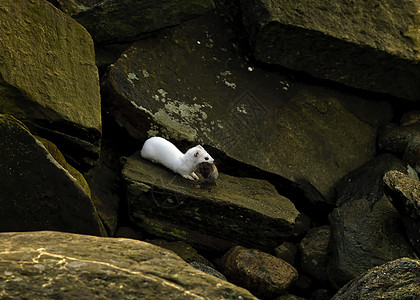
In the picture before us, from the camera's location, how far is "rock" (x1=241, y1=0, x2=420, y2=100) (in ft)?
20.9

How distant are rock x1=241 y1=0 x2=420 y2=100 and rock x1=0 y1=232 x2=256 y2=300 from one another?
13.2 feet

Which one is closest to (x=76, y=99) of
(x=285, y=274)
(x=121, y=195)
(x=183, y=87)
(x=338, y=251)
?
(x=121, y=195)

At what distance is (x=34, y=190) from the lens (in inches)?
150

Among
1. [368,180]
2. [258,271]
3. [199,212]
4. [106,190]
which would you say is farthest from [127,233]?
[368,180]

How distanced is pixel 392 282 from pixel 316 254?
181 cm

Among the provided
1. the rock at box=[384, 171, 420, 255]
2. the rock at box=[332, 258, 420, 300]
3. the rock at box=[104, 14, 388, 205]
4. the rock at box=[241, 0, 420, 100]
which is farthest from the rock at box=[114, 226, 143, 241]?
the rock at box=[241, 0, 420, 100]

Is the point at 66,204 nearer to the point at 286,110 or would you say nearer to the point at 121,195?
the point at 121,195

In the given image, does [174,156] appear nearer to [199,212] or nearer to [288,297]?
[199,212]

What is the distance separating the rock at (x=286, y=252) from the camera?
5570mm

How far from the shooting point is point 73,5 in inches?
253

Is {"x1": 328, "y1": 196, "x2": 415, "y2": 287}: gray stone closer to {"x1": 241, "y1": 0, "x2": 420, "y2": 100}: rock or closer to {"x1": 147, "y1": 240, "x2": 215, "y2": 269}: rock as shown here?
{"x1": 147, "y1": 240, "x2": 215, "y2": 269}: rock

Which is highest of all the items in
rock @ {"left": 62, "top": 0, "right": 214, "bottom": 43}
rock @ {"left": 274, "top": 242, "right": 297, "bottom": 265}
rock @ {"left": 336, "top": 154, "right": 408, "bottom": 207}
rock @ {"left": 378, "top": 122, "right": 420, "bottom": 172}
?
rock @ {"left": 62, "top": 0, "right": 214, "bottom": 43}

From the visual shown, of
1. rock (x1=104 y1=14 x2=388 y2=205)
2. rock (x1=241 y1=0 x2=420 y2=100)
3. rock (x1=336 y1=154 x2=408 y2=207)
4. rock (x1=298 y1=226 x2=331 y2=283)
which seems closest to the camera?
rock (x1=298 y1=226 x2=331 y2=283)

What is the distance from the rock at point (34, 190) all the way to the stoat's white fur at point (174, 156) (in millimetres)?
1398
